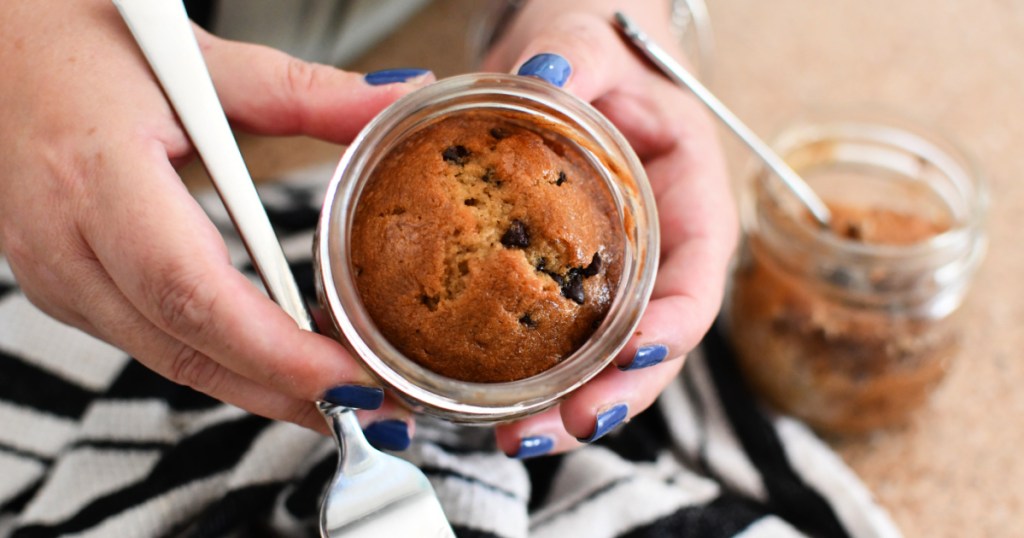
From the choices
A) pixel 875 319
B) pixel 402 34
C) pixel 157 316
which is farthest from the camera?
pixel 402 34

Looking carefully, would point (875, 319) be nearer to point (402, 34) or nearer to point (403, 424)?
point (403, 424)

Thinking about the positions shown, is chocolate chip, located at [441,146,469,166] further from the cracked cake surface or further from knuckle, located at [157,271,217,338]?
knuckle, located at [157,271,217,338]

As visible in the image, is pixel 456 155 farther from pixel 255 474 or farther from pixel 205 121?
pixel 255 474

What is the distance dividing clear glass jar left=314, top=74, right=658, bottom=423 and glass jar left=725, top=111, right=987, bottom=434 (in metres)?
0.38

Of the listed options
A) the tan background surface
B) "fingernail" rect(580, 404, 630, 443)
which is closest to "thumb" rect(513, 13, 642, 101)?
"fingernail" rect(580, 404, 630, 443)

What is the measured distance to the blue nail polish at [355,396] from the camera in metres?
0.57

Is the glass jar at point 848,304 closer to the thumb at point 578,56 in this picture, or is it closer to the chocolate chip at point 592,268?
the thumb at point 578,56

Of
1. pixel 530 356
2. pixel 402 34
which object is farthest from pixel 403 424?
pixel 402 34

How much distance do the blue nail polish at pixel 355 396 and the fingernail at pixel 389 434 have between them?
58 millimetres

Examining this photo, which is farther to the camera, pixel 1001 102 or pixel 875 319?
pixel 1001 102

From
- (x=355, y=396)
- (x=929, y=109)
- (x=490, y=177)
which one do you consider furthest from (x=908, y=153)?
(x=355, y=396)

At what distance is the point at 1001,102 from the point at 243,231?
1.16 meters

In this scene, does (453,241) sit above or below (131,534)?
above

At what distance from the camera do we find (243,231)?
59cm
